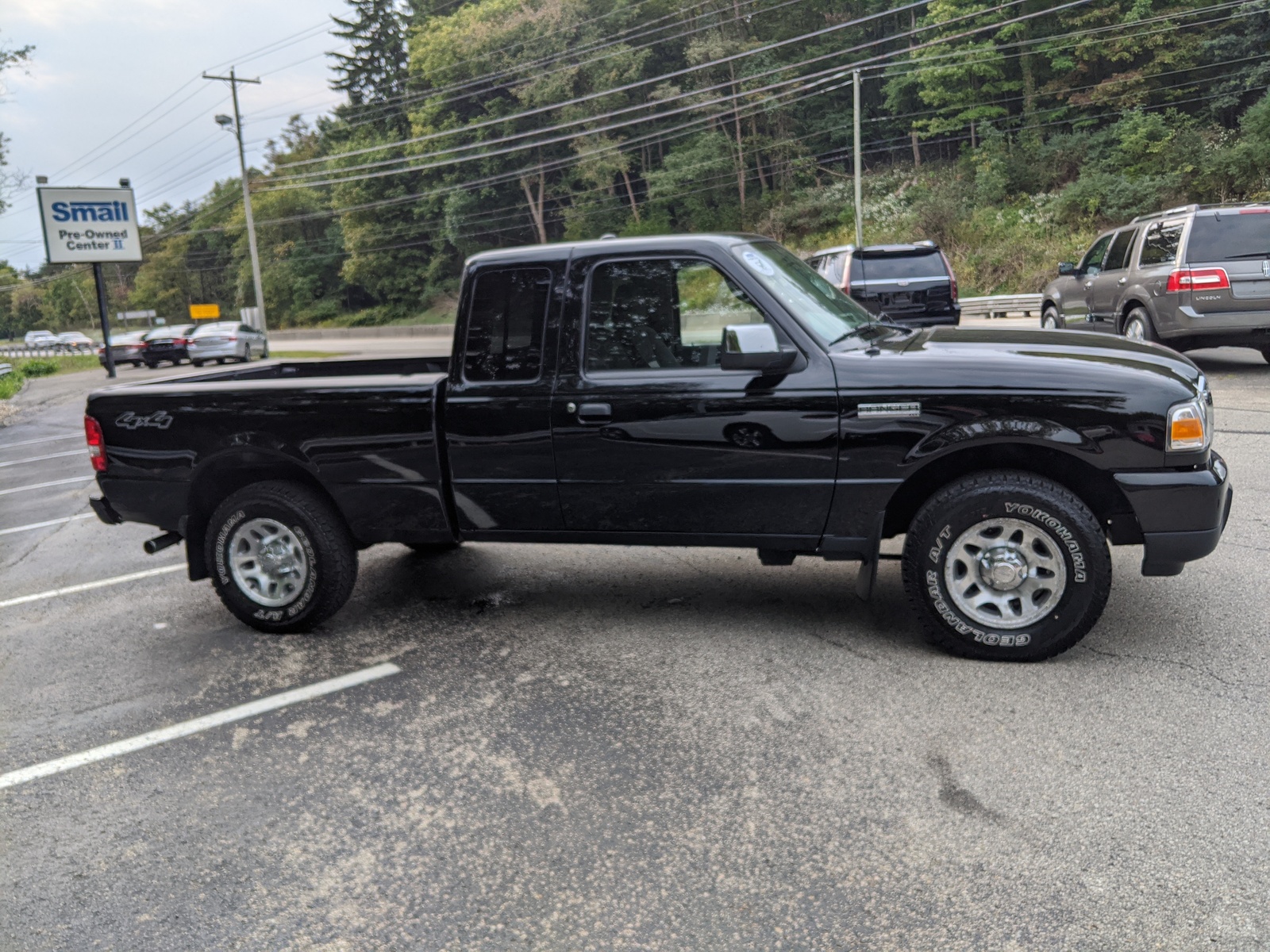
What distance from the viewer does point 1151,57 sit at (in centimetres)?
4369

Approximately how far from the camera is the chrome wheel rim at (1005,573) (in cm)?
424

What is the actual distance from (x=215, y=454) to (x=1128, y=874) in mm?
4536

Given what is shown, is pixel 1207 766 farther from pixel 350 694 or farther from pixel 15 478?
pixel 15 478

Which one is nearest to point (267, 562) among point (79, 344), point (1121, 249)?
point (1121, 249)

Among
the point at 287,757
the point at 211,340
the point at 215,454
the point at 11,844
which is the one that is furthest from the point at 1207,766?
the point at 211,340

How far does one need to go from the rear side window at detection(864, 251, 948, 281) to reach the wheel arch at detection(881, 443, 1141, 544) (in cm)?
905

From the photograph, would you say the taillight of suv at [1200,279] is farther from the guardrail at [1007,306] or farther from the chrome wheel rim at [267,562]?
the guardrail at [1007,306]

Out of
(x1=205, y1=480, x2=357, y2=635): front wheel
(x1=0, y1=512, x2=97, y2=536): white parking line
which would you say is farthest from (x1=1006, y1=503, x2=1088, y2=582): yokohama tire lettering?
(x1=0, y1=512, x2=97, y2=536): white parking line

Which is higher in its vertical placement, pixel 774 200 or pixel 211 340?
pixel 774 200

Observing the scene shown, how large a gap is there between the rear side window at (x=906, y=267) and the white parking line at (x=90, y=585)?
9.38 m

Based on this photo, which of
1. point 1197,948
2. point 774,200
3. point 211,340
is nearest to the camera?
point 1197,948

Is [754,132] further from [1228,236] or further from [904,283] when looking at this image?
[1228,236]

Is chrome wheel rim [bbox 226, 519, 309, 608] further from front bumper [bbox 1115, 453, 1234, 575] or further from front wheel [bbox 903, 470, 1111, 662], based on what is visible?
front bumper [bbox 1115, 453, 1234, 575]

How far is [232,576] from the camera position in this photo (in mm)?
5277
